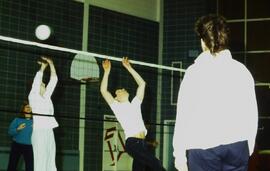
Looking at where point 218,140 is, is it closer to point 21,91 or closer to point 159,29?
point 21,91

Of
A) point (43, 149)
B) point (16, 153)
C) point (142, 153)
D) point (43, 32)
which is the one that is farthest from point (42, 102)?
point (43, 32)

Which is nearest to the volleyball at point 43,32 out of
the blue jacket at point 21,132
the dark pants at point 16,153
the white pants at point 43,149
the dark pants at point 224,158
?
the blue jacket at point 21,132

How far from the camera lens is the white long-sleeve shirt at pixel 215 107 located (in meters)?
3.06

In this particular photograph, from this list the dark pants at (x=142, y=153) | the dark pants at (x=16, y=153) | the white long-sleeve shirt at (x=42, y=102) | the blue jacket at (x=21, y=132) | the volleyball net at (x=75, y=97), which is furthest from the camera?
the volleyball net at (x=75, y=97)

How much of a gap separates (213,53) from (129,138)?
525 cm

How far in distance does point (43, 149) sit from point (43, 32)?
2.99 metres

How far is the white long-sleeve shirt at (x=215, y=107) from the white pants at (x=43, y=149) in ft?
19.4

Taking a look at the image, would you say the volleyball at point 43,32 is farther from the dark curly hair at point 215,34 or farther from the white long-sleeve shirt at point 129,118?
the dark curly hair at point 215,34

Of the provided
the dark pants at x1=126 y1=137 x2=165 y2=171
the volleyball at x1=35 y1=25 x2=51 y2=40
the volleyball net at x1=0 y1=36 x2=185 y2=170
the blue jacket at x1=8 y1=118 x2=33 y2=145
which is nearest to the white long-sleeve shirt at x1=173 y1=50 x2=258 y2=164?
the dark pants at x1=126 y1=137 x2=165 y2=171

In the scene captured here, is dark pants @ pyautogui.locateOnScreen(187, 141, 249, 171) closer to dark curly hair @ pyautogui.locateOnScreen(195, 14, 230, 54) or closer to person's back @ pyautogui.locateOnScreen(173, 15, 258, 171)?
person's back @ pyautogui.locateOnScreen(173, 15, 258, 171)

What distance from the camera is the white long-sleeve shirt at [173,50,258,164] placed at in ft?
10.0

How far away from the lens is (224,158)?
3.04m

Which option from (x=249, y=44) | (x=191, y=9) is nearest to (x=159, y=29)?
(x=191, y=9)

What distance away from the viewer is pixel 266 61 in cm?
1373
